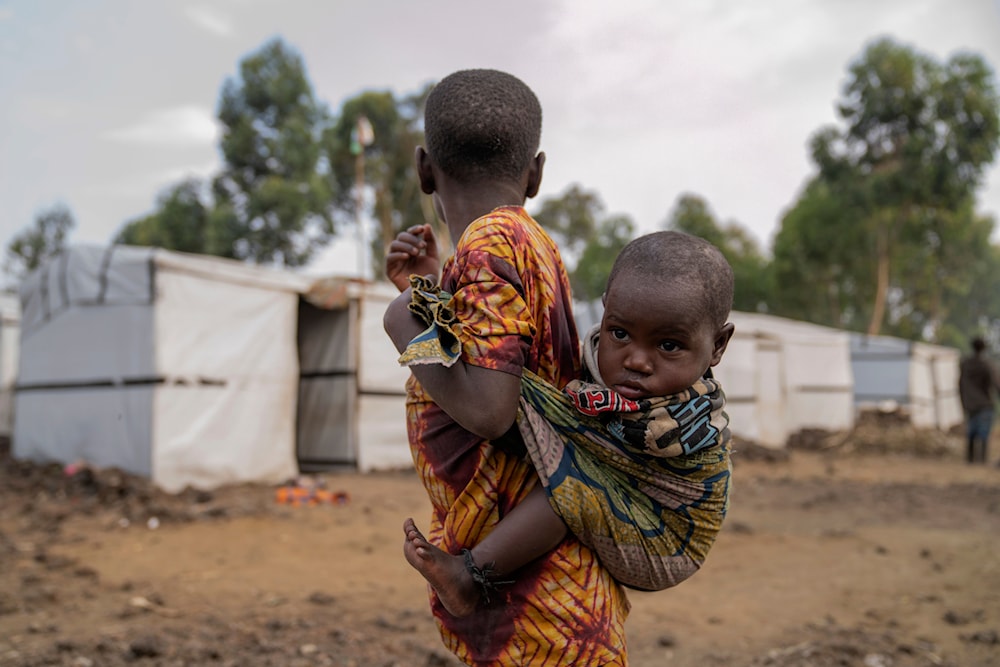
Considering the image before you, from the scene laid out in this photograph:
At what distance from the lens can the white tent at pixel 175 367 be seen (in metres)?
6.32

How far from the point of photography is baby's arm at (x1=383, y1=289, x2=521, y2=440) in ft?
3.49

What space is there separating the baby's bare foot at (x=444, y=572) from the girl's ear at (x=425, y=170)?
0.59 meters

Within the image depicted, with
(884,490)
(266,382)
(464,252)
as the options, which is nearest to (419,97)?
(266,382)

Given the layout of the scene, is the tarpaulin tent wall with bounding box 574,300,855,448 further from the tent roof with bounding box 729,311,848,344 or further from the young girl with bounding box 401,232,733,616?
the young girl with bounding box 401,232,733,616

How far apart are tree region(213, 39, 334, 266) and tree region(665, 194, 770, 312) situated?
11.9 meters

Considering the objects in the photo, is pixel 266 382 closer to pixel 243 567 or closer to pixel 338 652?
pixel 243 567

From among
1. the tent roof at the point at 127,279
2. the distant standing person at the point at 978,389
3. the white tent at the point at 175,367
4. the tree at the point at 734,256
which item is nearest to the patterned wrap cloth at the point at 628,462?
the tent roof at the point at 127,279

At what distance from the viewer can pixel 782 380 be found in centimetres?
1303

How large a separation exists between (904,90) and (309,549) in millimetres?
16638

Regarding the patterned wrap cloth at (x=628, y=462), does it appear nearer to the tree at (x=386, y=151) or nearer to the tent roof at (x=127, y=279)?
the tent roof at (x=127, y=279)

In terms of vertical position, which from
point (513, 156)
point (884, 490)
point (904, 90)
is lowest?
point (884, 490)

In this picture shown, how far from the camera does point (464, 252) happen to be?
114cm

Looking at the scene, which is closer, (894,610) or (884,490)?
(894,610)

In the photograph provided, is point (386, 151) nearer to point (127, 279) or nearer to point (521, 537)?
point (127, 279)
